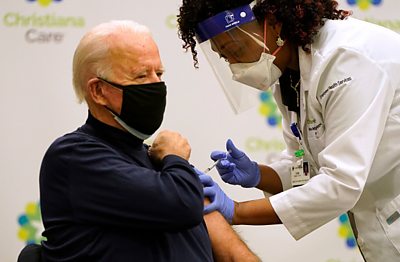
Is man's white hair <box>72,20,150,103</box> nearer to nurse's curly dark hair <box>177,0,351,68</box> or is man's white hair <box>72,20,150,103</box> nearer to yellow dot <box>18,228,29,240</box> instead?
nurse's curly dark hair <box>177,0,351,68</box>

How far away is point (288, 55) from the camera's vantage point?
176cm

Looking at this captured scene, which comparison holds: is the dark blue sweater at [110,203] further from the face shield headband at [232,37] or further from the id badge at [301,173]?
the id badge at [301,173]

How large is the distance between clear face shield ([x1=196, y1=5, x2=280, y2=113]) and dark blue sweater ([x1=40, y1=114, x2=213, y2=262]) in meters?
0.52

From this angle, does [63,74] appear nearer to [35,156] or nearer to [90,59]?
[35,156]

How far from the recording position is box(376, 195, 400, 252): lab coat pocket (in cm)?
162

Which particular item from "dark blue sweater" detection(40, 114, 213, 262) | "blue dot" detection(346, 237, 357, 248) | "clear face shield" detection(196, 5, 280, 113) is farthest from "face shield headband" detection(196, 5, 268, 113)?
"blue dot" detection(346, 237, 357, 248)

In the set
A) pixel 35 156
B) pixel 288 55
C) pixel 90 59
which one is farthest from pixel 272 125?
pixel 90 59

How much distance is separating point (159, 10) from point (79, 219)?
5.08 ft

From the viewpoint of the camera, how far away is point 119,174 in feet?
3.95

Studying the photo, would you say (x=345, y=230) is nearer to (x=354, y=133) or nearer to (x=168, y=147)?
(x=354, y=133)

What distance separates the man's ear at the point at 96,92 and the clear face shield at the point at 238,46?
1.55 feet

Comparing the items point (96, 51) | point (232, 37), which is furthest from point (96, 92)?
point (232, 37)

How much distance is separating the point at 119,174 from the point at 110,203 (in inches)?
2.6

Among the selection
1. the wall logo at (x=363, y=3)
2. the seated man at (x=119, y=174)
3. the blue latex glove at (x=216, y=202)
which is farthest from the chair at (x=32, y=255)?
the wall logo at (x=363, y=3)
